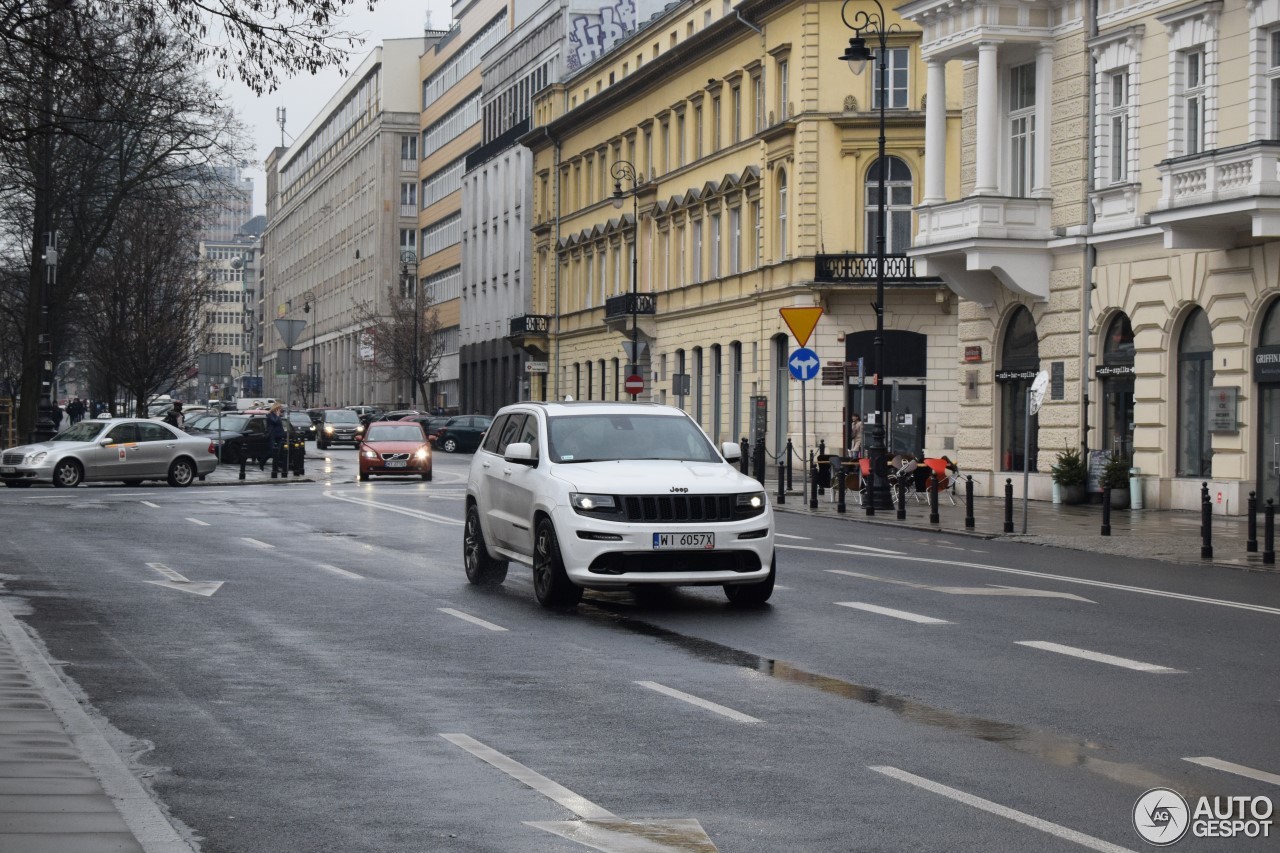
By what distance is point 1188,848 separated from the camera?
285 inches

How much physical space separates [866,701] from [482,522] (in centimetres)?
846

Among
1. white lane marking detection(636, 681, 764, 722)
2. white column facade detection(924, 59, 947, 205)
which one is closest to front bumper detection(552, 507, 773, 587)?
white lane marking detection(636, 681, 764, 722)

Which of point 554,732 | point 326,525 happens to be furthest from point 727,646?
point 326,525

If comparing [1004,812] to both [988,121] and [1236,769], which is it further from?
[988,121]

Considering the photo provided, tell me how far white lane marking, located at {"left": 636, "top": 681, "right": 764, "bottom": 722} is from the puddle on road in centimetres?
81

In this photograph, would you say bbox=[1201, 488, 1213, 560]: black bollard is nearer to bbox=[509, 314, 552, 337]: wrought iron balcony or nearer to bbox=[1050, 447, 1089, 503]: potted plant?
bbox=[1050, 447, 1089, 503]: potted plant

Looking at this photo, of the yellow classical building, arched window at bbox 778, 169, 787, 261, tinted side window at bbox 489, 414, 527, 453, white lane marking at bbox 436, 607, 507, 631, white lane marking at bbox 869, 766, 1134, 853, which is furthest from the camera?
arched window at bbox 778, 169, 787, 261

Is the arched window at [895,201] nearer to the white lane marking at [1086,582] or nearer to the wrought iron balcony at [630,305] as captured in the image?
the wrought iron balcony at [630,305]

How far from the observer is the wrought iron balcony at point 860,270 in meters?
53.0

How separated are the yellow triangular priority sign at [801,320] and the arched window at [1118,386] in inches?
217

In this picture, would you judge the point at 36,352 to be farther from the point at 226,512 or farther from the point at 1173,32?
the point at 1173,32

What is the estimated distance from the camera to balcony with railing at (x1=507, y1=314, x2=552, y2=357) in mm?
86062

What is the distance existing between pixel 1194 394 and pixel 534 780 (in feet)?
88.8

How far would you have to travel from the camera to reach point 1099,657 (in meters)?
13.1
